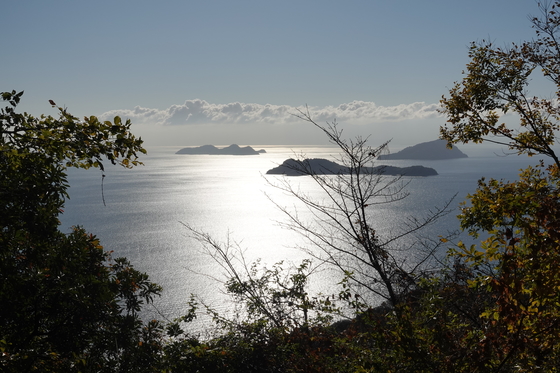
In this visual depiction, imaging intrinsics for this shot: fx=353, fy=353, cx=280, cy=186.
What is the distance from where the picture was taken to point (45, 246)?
6.14 m

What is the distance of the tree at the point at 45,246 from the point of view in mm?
5344

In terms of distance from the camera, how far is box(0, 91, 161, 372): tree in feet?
17.5

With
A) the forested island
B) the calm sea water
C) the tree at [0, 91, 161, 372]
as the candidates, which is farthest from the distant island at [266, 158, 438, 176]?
the calm sea water

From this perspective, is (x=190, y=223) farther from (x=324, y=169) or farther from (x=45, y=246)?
(x=45, y=246)

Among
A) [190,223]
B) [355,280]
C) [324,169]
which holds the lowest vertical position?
[190,223]

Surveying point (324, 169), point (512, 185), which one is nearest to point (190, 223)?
point (324, 169)

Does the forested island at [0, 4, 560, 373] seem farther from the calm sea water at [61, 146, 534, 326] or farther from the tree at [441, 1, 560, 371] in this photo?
the calm sea water at [61, 146, 534, 326]

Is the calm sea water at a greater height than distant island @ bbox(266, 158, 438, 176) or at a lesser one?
lesser

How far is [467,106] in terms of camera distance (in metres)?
10.4

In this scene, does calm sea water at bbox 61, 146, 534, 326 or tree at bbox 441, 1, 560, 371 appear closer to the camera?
tree at bbox 441, 1, 560, 371

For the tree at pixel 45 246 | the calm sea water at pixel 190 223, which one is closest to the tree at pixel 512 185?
the tree at pixel 45 246

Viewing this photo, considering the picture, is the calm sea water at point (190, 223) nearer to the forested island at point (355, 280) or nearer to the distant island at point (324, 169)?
the distant island at point (324, 169)

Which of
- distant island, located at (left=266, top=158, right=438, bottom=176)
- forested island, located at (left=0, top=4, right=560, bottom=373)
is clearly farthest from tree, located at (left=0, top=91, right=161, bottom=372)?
distant island, located at (left=266, top=158, right=438, bottom=176)

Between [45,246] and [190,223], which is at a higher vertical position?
[45,246]
